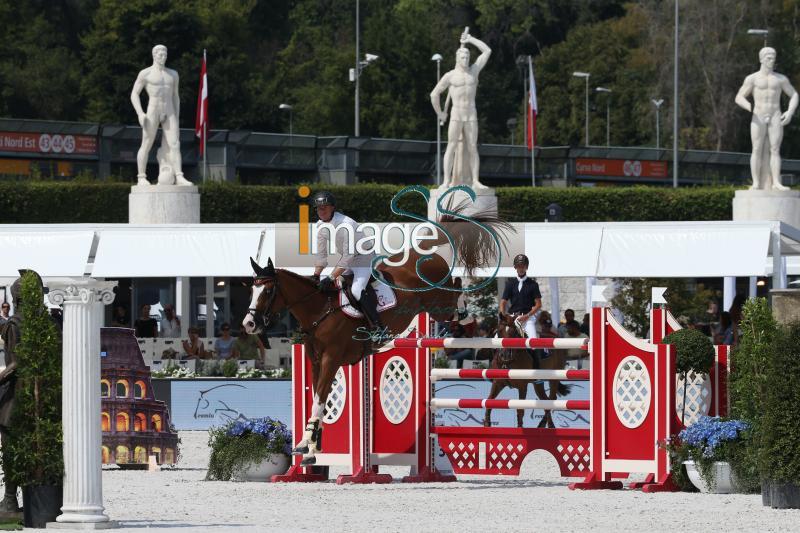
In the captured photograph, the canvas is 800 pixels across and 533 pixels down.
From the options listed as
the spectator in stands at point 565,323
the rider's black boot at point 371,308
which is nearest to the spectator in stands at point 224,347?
the spectator in stands at point 565,323

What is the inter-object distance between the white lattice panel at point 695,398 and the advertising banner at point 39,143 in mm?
37195

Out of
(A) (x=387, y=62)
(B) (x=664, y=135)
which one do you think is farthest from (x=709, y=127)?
(A) (x=387, y=62)

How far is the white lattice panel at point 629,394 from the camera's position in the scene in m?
13.0

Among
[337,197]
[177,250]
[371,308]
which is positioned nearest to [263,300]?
[371,308]

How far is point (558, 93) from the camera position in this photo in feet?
256

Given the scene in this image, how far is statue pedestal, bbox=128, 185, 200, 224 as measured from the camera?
29.5 meters

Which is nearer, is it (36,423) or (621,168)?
(36,423)

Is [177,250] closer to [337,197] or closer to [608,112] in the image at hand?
[337,197]

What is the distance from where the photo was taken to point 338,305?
13.7 metres

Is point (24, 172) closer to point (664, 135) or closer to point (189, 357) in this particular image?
point (189, 357)

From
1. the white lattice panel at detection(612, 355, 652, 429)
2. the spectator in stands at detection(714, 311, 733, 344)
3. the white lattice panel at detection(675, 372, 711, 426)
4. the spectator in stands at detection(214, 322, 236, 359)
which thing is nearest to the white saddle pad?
the white lattice panel at detection(612, 355, 652, 429)

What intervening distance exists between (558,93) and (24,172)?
35645mm

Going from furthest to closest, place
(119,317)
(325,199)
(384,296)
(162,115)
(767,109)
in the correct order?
(767,109), (162,115), (119,317), (384,296), (325,199)

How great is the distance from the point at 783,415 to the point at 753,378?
3.18 ft
